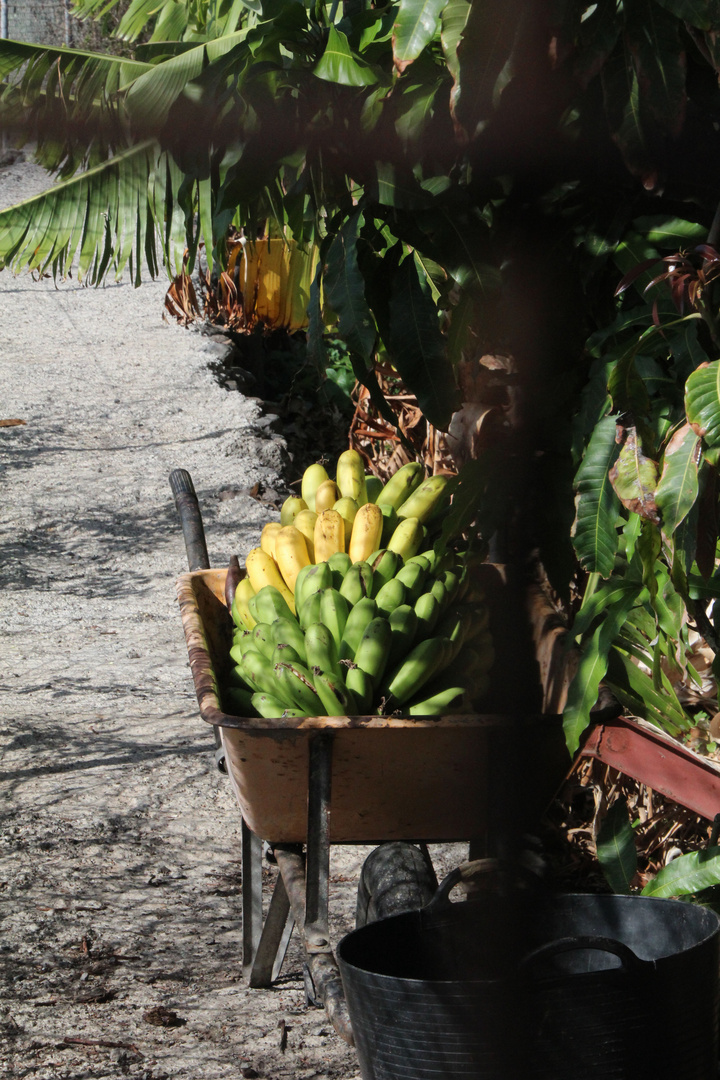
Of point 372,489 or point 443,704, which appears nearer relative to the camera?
point 443,704

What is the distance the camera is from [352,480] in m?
2.32

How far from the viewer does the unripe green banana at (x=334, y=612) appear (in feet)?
5.87

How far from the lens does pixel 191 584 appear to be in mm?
2258

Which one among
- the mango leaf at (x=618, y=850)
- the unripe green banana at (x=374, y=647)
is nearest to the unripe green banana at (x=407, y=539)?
the unripe green banana at (x=374, y=647)

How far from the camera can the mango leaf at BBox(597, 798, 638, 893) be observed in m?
1.82

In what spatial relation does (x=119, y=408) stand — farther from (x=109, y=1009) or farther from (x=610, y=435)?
(x=610, y=435)

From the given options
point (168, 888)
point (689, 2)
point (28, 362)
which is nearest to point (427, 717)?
point (689, 2)

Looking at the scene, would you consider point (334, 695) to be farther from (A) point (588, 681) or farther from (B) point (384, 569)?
(A) point (588, 681)

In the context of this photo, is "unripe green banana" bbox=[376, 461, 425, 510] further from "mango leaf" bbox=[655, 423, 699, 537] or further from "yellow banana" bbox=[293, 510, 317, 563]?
"mango leaf" bbox=[655, 423, 699, 537]

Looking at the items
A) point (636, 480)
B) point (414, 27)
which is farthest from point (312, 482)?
point (414, 27)

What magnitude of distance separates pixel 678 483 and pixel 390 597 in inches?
32.7

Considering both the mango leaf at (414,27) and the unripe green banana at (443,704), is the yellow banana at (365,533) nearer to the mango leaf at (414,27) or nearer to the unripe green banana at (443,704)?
the unripe green banana at (443,704)

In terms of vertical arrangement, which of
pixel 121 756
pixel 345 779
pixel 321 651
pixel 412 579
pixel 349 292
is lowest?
pixel 121 756

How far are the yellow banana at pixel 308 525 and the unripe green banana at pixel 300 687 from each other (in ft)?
1.51
